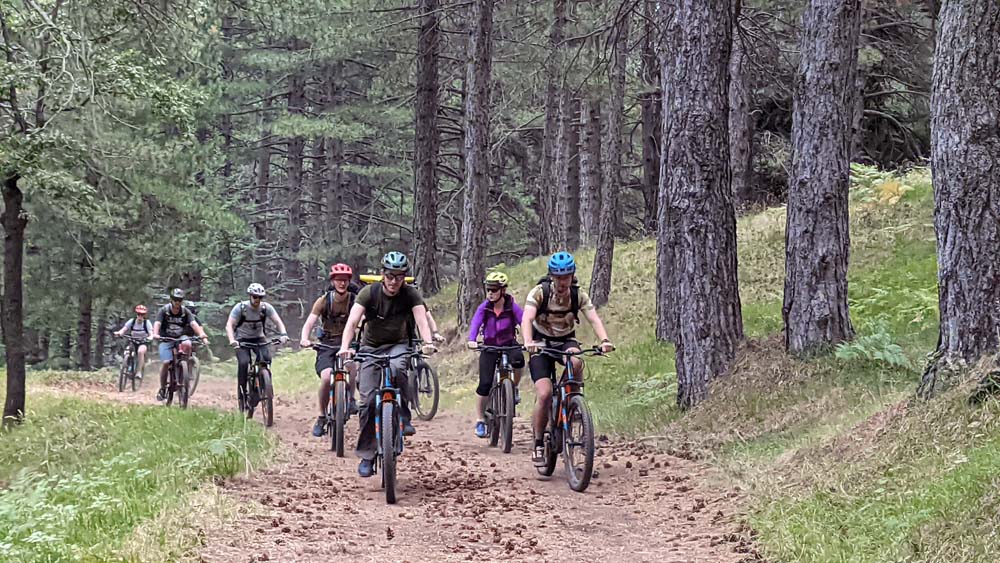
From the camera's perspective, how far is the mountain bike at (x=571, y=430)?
856cm

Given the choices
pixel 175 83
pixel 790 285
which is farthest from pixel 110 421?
pixel 790 285

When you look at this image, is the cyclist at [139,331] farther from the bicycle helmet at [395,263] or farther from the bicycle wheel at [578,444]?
the bicycle wheel at [578,444]

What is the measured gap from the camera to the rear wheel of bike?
1491 centimetres

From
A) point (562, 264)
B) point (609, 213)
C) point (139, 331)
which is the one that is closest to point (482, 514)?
point (562, 264)

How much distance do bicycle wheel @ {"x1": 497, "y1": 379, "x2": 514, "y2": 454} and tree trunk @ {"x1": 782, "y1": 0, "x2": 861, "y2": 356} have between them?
127 inches

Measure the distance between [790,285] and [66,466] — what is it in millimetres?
8567

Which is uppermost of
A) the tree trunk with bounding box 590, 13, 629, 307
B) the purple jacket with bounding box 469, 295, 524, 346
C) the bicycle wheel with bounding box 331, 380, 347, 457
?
the tree trunk with bounding box 590, 13, 629, 307

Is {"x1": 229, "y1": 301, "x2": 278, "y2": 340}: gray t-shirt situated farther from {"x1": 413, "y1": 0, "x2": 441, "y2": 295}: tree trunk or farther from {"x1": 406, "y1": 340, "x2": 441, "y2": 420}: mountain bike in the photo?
{"x1": 413, "y1": 0, "x2": 441, "y2": 295}: tree trunk

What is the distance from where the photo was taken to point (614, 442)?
1111 cm

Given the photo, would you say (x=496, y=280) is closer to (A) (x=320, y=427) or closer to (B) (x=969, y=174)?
(A) (x=320, y=427)

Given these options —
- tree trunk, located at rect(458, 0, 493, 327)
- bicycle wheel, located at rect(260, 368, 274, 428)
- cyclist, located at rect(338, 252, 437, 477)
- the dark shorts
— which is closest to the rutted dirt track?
cyclist, located at rect(338, 252, 437, 477)

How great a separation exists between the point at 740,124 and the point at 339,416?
11.9 meters

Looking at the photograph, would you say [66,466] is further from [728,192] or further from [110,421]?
[728,192]

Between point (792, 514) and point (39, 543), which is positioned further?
point (792, 514)
